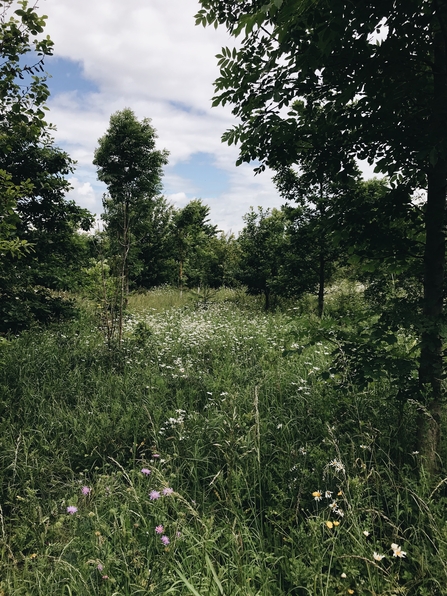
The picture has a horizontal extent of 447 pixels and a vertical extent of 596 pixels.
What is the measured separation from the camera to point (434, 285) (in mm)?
2709

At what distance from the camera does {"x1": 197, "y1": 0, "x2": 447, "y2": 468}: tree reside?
214cm

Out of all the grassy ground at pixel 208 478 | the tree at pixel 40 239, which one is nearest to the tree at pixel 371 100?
the grassy ground at pixel 208 478

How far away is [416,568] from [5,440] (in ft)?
12.2

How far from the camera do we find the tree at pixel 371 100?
7.04 ft

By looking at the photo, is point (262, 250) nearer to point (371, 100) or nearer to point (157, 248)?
point (157, 248)

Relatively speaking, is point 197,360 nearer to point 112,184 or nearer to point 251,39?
point 251,39

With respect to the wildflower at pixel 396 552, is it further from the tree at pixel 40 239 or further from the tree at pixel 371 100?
the tree at pixel 40 239

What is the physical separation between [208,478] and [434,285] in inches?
95.7

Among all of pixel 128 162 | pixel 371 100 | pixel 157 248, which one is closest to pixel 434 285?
pixel 371 100

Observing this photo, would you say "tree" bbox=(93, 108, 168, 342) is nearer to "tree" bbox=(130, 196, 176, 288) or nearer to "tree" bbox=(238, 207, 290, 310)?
"tree" bbox=(130, 196, 176, 288)

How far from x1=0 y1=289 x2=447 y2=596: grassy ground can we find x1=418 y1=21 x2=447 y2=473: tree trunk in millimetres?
248

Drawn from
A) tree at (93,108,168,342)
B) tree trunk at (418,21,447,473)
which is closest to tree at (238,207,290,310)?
tree at (93,108,168,342)

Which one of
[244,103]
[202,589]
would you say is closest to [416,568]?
[202,589]

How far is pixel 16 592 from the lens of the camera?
1964 mm
